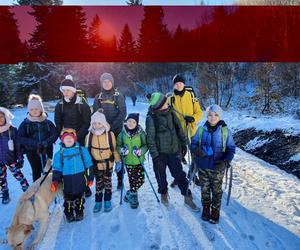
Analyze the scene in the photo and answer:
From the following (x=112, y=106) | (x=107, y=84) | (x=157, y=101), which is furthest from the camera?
(x=112, y=106)

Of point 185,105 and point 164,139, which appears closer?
point 164,139

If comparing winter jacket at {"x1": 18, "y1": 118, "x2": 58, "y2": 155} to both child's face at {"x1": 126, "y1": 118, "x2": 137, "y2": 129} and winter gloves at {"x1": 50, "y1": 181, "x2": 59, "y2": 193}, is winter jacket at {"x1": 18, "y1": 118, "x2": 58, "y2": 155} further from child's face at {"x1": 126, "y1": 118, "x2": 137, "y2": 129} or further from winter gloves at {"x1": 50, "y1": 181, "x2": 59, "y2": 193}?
child's face at {"x1": 126, "y1": 118, "x2": 137, "y2": 129}

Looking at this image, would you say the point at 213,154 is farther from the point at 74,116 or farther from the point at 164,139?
the point at 74,116

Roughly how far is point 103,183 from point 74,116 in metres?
1.34

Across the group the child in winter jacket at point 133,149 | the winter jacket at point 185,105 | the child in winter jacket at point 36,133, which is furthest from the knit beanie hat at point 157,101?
the child in winter jacket at point 36,133

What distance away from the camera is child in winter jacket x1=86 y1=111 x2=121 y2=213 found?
484cm

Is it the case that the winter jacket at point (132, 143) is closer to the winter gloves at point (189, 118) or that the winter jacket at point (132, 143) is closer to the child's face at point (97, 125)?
the child's face at point (97, 125)

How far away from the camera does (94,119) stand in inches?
189

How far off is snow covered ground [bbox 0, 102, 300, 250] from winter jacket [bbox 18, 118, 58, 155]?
119cm

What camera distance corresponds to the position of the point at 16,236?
3742 mm

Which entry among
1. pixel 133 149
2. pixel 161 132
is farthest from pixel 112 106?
pixel 161 132

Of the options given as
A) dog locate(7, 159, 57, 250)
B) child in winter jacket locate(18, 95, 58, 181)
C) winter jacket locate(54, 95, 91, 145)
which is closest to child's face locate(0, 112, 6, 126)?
child in winter jacket locate(18, 95, 58, 181)

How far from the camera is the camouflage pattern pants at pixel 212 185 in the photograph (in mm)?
4570

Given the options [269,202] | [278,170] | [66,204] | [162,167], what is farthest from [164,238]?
[278,170]
